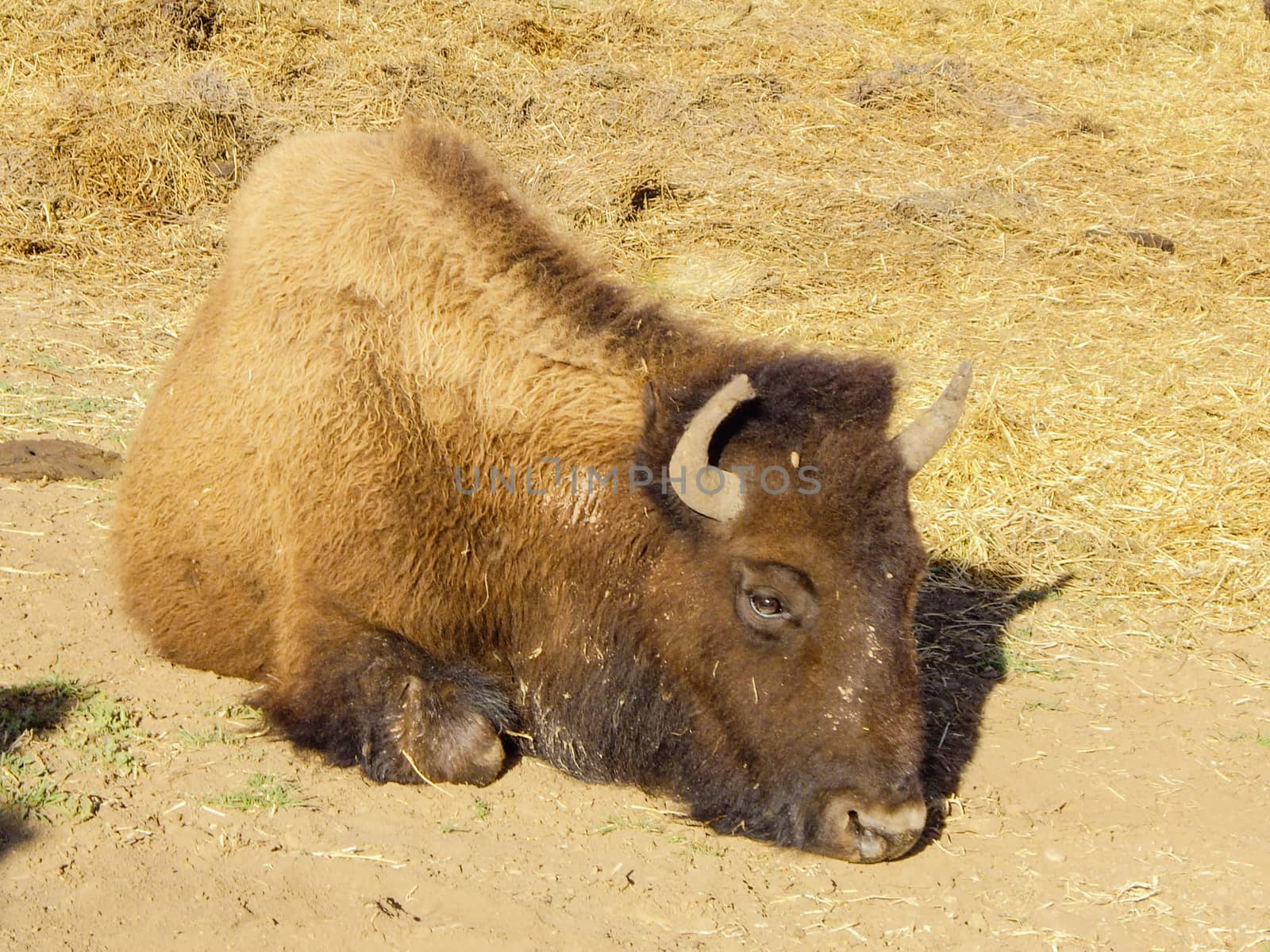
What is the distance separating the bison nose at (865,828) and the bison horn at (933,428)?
1.02m

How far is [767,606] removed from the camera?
3.98 meters

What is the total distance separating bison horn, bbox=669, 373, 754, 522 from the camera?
389cm

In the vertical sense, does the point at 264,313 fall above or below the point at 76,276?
above

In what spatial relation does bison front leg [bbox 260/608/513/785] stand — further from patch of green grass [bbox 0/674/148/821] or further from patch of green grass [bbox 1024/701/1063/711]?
patch of green grass [bbox 1024/701/1063/711]

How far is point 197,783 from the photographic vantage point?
165 inches

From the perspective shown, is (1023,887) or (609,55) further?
(609,55)

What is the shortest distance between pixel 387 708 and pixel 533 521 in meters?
0.79

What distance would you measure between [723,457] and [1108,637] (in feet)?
9.13

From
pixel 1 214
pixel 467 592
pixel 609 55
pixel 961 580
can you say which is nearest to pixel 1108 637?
pixel 961 580

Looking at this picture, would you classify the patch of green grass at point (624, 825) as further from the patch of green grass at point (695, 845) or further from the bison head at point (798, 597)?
the bison head at point (798, 597)

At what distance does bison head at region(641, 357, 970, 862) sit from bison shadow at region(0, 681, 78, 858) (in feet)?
6.60

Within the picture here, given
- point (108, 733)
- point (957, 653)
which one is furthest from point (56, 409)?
point (957, 653)

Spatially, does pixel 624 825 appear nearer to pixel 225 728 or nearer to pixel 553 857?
pixel 553 857

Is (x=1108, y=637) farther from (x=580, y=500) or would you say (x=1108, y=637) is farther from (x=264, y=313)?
(x=264, y=313)
